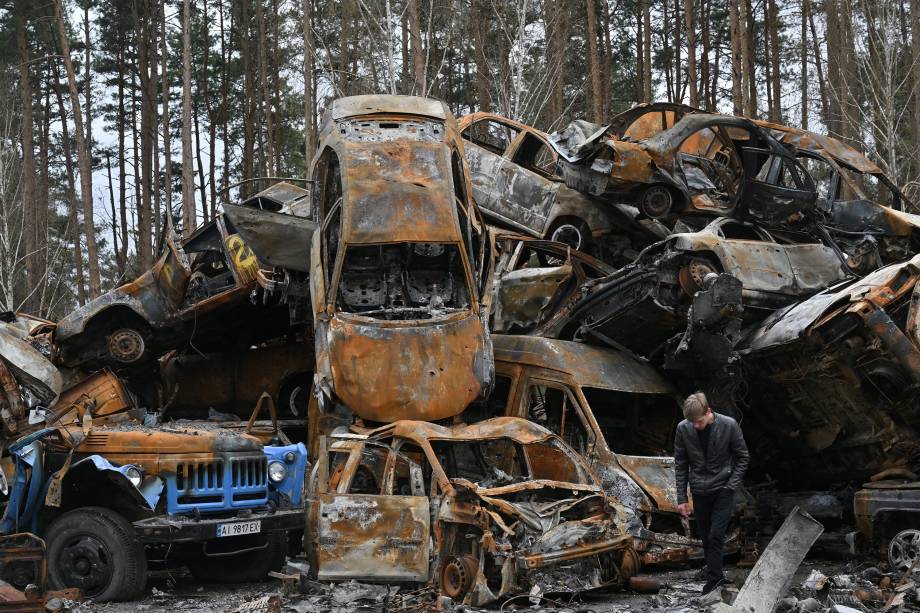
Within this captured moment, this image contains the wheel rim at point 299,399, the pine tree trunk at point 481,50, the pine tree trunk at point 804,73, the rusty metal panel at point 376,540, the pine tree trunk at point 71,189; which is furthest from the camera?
the pine tree trunk at point 71,189

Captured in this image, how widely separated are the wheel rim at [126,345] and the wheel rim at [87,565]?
549cm

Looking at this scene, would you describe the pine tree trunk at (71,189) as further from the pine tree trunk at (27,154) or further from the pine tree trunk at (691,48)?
the pine tree trunk at (691,48)

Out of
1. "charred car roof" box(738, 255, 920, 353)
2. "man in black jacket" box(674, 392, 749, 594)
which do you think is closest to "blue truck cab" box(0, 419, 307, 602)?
"man in black jacket" box(674, 392, 749, 594)

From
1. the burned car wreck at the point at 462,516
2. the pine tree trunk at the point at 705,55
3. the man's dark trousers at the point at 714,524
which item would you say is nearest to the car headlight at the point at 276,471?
the burned car wreck at the point at 462,516

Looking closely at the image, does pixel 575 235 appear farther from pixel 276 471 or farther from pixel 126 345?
pixel 276 471

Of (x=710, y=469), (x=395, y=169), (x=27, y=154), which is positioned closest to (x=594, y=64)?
(x=395, y=169)

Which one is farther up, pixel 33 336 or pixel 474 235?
pixel 474 235

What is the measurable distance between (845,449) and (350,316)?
475 cm

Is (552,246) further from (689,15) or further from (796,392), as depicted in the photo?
(689,15)

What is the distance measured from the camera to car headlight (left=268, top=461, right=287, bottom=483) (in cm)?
908

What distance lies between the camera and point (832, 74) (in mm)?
32469

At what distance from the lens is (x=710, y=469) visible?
763cm

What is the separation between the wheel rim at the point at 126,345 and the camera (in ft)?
44.6

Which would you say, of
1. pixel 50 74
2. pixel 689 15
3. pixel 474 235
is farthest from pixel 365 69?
pixel 474 235
